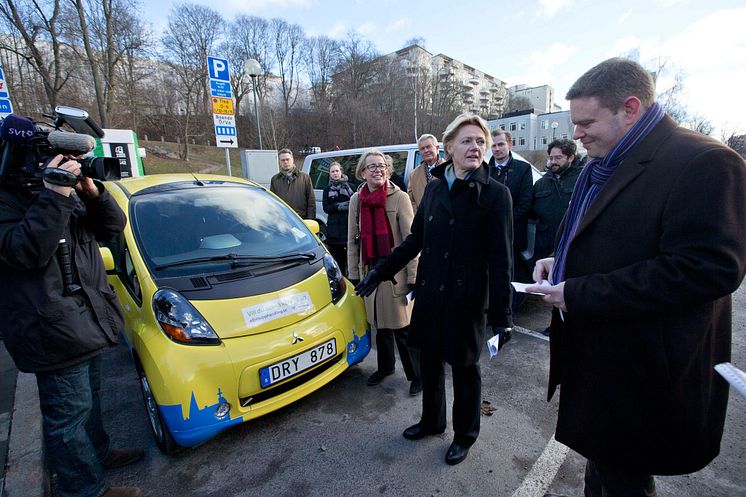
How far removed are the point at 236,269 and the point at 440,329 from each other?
56.6 inches

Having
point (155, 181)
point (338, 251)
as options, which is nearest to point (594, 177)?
point (155, 181)

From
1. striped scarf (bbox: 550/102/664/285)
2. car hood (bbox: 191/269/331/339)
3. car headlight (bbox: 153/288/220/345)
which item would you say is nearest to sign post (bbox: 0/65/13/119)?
car headlight (bbox: 153/288/220/345)

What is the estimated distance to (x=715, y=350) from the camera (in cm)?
124

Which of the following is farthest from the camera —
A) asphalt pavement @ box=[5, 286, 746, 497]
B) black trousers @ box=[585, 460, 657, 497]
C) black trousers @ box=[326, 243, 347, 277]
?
black trousers @ box=[326, 243, 347, 277]

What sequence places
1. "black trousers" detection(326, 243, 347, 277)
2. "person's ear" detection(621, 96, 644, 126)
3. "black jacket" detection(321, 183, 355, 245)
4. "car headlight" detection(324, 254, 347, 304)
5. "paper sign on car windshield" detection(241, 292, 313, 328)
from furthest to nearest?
"black trousers" detection(326, 243, 347, 277), "black jacket" detection(321, 183, 355, 245), "car headlight" detection(324, 254, 347, 304), "paper sign on car windshield" detection(241, 292, 313, 328), "person's ear" detection(621, 96, 644, 126)

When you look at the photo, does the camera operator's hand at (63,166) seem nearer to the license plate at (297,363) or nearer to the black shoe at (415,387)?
the license plate at (297,363)

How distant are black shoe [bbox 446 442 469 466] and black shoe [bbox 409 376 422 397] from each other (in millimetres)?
704

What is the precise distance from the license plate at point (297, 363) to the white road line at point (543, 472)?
139 cm

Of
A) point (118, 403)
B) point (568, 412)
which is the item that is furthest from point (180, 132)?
point (568, 412)

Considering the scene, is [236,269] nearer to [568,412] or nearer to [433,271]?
[433,271]

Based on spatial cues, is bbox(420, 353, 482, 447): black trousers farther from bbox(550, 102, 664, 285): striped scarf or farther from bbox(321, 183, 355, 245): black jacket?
bbox(321, 183, 355, 245): black jacket

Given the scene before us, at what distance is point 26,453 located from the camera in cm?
224

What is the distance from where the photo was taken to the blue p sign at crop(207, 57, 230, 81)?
691 centimetres

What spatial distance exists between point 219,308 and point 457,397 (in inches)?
62.1
